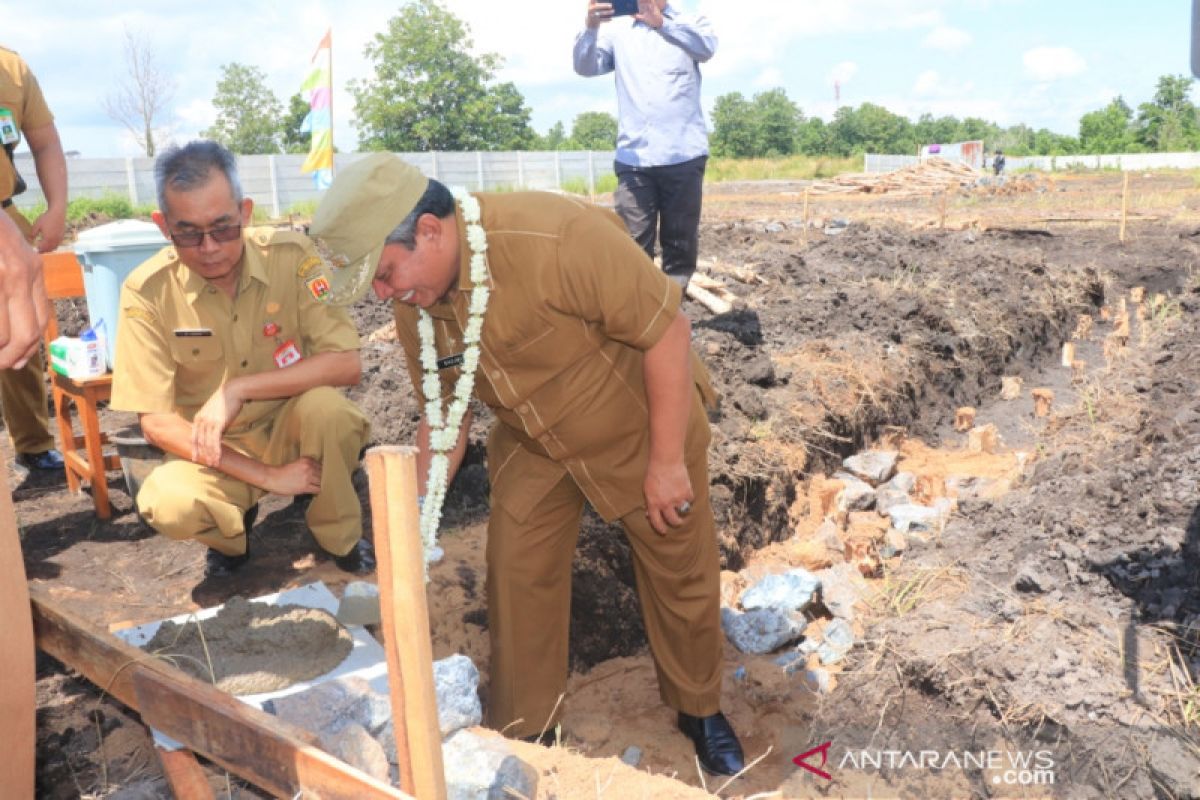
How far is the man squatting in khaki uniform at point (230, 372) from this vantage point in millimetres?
3170

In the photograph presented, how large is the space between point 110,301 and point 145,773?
234cm

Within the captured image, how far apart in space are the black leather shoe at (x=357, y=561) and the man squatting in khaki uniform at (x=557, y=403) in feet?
2.75

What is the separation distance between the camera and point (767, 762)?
3.36 metres

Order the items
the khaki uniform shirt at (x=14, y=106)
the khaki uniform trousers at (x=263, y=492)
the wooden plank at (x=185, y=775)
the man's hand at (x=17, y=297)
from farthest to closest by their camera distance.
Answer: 1. the khaki uniform shirt at (x=14, y=106)
2. the khaki uniform trousers at (x=263, y=492)
3. the wooden plank at (x=185, y=775)
4. the man's hand at (x=17, y=297)

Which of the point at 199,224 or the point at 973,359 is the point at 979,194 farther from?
the point at 199,224

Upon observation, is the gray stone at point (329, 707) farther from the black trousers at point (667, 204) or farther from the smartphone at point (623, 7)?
the smartphone at point (623, 7)

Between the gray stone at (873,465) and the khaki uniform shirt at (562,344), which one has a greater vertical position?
the khaki uniform shirt at (562,344)

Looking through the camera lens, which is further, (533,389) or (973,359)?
(973,359)

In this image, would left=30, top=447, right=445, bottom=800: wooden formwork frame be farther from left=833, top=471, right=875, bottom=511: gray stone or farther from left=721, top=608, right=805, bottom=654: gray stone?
left=833, top=471, right=875, bottom=511: gray stone

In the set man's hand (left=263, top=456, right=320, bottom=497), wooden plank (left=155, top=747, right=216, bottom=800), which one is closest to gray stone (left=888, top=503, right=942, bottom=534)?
man's hand (left=263, top=456, right=320, bottom=497)

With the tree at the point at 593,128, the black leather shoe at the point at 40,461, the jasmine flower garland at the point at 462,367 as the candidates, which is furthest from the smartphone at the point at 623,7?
the tree at the point at 593,128

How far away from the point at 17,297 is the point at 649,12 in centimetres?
447

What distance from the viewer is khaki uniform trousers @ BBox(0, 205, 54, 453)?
184 inches

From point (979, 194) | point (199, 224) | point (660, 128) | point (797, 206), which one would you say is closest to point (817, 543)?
point (660, 128)
